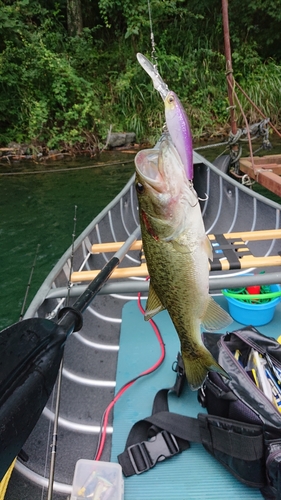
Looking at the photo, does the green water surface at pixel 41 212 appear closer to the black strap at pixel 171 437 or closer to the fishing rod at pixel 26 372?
the black strap at pixel 171 437

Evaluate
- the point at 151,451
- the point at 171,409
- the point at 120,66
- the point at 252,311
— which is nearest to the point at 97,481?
the point at 151,451

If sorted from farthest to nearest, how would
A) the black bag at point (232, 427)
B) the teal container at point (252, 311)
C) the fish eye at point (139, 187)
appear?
1. the teal container at point (252, 311)
2. the black bag at point (232, 427)
3. the fish eye at point (139, 187)

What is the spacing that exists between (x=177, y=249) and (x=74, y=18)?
15457mm

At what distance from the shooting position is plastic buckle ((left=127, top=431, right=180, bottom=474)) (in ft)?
5.68

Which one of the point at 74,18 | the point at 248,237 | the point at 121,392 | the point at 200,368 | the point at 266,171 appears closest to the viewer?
the point at 200,368

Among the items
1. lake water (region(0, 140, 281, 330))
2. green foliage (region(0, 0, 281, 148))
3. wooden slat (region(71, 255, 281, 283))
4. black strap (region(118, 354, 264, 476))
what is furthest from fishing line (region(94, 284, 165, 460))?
green foliage (region(0, 0, 281, 148))

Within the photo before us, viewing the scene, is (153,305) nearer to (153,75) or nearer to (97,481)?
(153,75)

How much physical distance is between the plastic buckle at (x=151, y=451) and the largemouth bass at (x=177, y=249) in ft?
2.40

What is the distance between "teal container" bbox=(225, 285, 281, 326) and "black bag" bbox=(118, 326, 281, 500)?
1.84 feet

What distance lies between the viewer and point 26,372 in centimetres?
110

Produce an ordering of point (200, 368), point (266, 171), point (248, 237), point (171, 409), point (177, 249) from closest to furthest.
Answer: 1. point (177, 249)
2. point (200, 368)
3. point (171, 409)
4. point (248, 237)
5. point (266, 171)

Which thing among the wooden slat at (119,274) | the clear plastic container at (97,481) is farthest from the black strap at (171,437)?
the wooden slat at (119,274)

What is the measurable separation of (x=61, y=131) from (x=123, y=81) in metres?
2.84

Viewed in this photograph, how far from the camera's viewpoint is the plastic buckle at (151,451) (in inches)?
68.1
